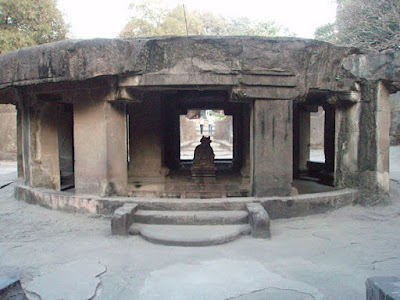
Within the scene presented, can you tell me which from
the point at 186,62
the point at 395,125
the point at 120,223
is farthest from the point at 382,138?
the point at 395,125

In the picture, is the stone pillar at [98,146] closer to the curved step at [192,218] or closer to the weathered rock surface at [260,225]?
the curved step at [192,218]

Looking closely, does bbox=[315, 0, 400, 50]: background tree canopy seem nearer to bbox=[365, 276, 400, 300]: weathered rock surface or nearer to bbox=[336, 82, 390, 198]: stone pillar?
bbox=[336, 82, 390, 198]: stone pillar

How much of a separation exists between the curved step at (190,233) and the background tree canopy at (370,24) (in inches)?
513

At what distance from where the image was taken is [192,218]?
3898 mm

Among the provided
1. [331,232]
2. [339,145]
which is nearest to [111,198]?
[331,232]

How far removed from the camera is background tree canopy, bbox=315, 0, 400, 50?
550 inches

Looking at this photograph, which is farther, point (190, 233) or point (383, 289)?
point (190, 233)

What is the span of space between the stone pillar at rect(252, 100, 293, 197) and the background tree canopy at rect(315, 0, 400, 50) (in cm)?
1157

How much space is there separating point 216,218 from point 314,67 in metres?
2.49

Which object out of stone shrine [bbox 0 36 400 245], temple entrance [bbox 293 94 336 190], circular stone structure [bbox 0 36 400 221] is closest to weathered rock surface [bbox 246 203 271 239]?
stone shrine [bbox 0 36 400 245]

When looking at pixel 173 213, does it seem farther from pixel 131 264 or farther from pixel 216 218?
pixel 131 264

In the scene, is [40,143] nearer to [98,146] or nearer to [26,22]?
[98,146]

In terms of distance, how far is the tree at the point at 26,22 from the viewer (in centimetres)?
Result: 1356

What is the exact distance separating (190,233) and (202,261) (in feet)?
1.96
